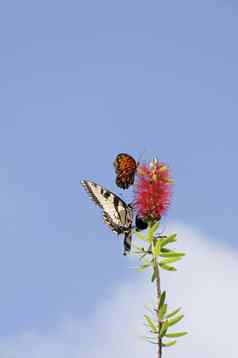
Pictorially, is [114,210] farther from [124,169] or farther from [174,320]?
[174,320]

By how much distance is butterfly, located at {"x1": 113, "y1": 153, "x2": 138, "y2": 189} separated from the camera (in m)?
4.92

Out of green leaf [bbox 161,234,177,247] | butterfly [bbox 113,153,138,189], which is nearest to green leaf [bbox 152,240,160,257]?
green leaf [bbox 161,234,177,247]

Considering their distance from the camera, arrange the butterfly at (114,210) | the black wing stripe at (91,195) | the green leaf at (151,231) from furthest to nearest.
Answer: the black wing stripe at (91,195) → the butterfly at (114,210) → the green leaf at (151,231)

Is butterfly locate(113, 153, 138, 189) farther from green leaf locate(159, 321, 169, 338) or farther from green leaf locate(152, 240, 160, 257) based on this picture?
green leaf locate(159, 321, 169, 338)

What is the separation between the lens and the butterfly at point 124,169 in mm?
4922

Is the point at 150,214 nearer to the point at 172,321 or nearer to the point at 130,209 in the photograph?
the point at 130,209

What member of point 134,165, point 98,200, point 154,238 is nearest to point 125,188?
point 134,165

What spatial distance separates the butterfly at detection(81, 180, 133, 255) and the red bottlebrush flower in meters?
0.35

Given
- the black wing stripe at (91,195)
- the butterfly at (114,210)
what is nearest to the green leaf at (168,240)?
the butterfly at (114,210)

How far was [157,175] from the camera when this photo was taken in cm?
525

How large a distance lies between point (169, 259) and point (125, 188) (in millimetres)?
777

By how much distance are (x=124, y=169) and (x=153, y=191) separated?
0.36 meters

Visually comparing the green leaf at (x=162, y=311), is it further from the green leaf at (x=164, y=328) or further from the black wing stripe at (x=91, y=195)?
the black wing stripe at (x=91, y=195)

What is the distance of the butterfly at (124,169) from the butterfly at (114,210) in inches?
20.2
